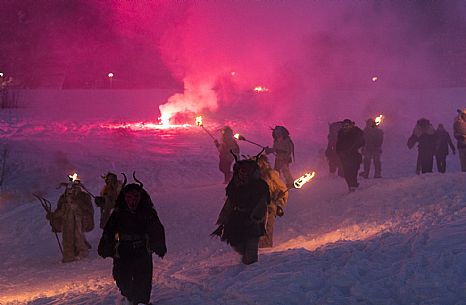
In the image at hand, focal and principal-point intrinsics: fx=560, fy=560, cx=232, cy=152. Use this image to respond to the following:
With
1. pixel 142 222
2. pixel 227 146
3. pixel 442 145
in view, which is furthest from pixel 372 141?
pixel 142 222

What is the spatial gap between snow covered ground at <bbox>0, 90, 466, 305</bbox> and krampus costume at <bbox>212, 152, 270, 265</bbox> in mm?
410

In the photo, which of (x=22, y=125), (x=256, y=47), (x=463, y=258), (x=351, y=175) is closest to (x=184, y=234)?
(x=351, y=175)

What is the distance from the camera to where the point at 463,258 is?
596 cm

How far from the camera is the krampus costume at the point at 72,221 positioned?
10352 mm

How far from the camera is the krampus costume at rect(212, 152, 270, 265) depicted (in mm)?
6965

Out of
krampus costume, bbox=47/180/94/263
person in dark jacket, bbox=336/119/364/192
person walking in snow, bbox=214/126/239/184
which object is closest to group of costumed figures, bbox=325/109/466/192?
person in dark jacket, bbox=336/119/364/192

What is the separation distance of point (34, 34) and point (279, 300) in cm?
4787

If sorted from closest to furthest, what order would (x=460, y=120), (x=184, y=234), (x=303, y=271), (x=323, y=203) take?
1. (x=303, y=271)
2. (x=184, y=234)
3. (x=323, y=203)
4. (x=460, y=120)

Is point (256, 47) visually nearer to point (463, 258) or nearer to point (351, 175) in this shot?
point (351, 175)

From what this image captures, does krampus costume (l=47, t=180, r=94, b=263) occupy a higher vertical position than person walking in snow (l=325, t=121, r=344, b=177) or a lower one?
lower

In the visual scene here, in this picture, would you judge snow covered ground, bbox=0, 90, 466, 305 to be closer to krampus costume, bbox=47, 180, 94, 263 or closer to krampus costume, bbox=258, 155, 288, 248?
krampus costume, bbox=47, 180, 94, 263

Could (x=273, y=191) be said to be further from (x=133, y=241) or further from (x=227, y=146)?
(x=227, y=146)

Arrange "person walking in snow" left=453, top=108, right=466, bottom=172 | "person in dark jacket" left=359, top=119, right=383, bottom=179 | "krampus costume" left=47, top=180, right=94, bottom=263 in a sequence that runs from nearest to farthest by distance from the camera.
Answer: "krampus costume" left=47, top=180, right=94, bottom=263 < "person walking in snow" left=453, top=108, right=466, bottom=172 < "person in dark jacket" left=359, top=119, right=383, bottom=179

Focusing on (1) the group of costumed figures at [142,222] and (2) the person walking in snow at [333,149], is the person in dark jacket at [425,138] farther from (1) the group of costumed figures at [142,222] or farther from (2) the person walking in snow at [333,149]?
(1) the group of costumed figures at [142,222]
